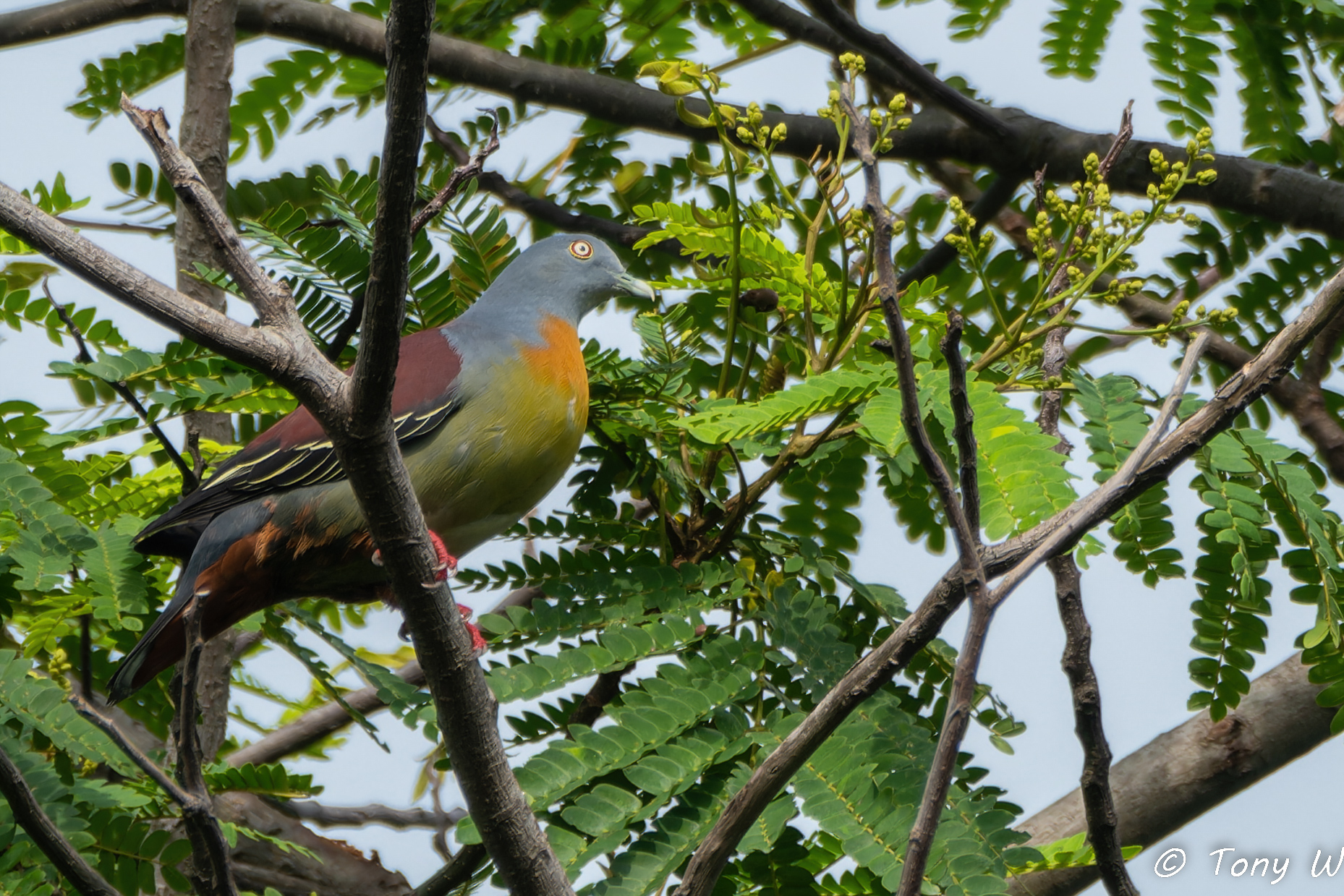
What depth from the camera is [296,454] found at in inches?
115

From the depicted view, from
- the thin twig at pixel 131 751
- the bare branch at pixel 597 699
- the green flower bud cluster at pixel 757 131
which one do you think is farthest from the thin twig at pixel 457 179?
the bare branch at pixel 597 699

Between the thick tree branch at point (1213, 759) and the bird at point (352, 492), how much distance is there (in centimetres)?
208

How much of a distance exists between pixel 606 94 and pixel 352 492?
Answer: 215 centimetres

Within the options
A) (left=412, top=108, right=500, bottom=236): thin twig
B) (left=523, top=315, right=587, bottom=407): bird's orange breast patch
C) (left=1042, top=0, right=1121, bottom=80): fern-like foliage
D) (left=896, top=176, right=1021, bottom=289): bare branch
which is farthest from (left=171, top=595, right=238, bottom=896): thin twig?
(left=1042, top=0, right=1121, bottom=80): fern-like foliage

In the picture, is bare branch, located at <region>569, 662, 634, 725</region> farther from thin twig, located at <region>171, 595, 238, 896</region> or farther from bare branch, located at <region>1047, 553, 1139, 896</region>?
bare branch, located at <region>1047, 553, 1139, 896</region>

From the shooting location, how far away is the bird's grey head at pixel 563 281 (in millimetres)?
3568

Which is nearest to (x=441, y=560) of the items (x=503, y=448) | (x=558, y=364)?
(x=503, y=448)

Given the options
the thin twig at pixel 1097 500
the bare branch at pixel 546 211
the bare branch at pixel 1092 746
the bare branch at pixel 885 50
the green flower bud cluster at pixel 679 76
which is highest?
the bare branch at pixel 546 211

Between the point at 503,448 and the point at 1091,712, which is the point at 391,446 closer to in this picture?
the point at 503,448

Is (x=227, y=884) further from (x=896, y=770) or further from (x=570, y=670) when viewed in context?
(x=896, y=770)

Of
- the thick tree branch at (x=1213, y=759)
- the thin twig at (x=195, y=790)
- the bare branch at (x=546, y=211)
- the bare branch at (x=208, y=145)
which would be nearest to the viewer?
the thin twig at (x=195, y=790)

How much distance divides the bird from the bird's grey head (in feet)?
1.10

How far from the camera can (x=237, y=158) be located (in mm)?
4895

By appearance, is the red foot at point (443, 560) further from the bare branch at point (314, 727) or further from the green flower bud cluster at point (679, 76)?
the bare branch at point (314, 727)
